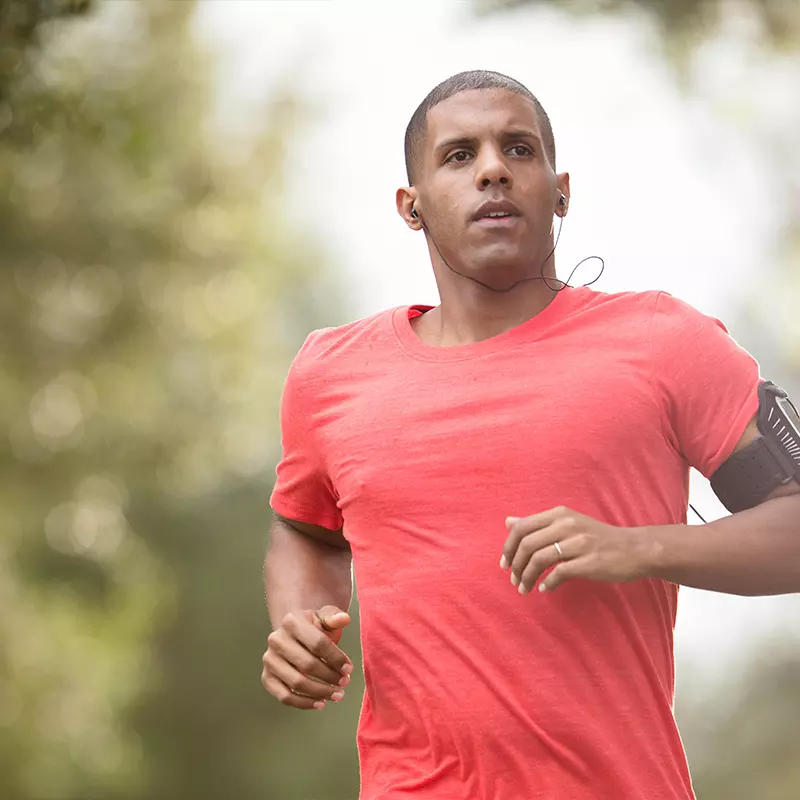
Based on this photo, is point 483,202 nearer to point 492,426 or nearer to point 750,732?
point 492,426

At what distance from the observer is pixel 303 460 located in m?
2.18

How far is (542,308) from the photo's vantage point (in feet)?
6.92

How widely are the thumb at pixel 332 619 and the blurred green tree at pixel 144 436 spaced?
22.4 ft

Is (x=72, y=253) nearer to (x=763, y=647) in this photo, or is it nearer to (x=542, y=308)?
(x=763, y=647)

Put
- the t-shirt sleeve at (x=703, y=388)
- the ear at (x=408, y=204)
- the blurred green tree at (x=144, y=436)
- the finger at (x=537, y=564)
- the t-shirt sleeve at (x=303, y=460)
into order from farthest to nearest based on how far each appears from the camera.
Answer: the blurred green tree at (x=144, y=436)
the ear at (x=408, y=204)
the t-shirt sleeve at (x=303, y=460)
the t-shirt sleeve at (x=703, y=388)
the finger at (x=537, y=564)

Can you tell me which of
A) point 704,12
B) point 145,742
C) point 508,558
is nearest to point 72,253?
point 145,742

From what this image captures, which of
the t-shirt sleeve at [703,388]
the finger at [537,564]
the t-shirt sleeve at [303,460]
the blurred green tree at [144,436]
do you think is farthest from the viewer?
the blurred green tree at [144,436]

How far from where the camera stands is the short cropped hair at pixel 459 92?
2160 mm

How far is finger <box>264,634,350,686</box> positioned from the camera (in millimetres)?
1881

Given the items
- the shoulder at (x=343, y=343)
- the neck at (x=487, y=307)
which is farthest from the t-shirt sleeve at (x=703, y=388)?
the shoulder at (x=343, y=343)

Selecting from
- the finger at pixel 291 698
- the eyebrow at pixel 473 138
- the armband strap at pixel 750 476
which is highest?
the eyebrow at pixel 473 138

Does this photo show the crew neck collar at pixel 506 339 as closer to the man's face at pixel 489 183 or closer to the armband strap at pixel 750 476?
the man's face at pixel 489 183

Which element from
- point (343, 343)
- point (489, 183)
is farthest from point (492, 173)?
point (343, 343)

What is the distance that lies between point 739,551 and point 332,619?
1.82 ft
